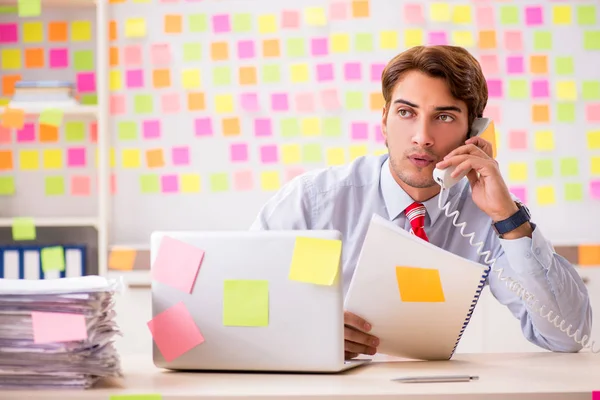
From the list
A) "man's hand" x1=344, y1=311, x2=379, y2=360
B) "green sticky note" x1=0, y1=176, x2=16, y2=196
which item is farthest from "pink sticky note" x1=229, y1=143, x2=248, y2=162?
"man's hand" x1=344, y1=311, x2=379, y2=360

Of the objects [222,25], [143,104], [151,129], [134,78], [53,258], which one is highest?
[222,25]

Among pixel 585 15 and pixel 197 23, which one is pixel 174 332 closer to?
pixel 197 23

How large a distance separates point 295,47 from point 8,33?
1.31 m

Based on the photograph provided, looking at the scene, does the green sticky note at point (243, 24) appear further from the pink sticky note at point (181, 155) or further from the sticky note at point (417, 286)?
the sticky note at point (417, 286)

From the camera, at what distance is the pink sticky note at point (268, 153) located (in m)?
3.54

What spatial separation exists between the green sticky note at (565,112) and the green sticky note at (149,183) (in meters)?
1.84

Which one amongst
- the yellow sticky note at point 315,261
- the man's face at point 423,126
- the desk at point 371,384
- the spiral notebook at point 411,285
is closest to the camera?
the desk at point 371,384

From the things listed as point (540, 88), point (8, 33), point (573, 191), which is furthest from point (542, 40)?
point (8, 33)

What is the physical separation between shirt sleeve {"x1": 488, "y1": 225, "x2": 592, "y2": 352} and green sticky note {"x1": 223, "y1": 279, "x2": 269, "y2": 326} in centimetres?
66

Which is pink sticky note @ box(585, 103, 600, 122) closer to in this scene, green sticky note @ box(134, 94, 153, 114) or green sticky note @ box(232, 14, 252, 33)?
green sticky note @ box(232, 14, 252, 33)

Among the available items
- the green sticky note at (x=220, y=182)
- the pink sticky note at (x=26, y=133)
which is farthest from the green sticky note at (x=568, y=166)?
the pink sticky note at (x=26, y=133)

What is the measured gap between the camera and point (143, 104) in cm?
353

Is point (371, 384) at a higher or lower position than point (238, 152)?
lower

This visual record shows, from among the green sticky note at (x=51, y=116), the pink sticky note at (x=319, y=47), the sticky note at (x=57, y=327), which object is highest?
the pink sticky note at (x=319, y=47)
